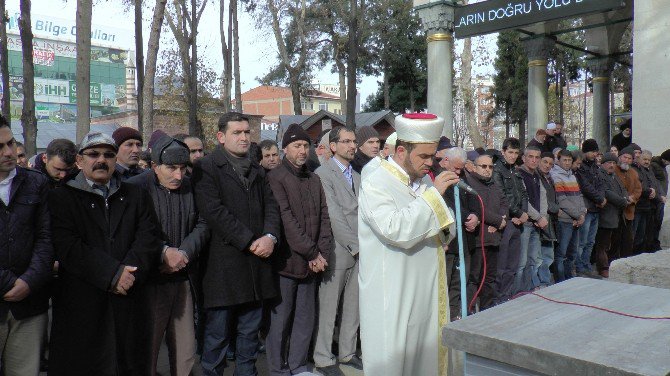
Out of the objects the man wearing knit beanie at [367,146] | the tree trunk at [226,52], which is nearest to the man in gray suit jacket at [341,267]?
the man wearing knit beanie at [367,146]

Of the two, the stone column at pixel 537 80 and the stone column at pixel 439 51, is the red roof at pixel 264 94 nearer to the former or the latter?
the stone column at pixel 537 80

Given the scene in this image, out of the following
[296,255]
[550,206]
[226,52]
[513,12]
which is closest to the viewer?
[296,255]

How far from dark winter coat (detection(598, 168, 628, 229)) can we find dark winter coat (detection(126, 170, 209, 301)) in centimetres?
688

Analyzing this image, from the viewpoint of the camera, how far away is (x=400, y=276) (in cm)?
351

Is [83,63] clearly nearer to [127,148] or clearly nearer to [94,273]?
[127,148]

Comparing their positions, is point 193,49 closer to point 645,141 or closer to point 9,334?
point 645,141

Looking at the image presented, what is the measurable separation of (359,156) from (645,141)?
630cm

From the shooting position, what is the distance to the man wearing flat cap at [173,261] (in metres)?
4.25

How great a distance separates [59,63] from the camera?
281ft

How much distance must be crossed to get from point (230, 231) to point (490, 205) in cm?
347

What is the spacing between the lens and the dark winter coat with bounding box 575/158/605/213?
873cm

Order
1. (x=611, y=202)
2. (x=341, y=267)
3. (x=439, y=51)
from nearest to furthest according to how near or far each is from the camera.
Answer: (x=341, y=267)
(x=611, y=202)
(x=439, y=51)

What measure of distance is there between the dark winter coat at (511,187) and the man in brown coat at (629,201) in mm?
3179

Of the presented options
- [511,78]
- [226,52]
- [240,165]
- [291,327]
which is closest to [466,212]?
[291,327]
